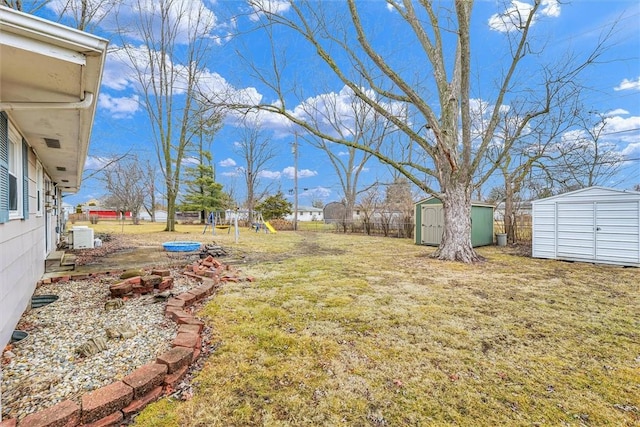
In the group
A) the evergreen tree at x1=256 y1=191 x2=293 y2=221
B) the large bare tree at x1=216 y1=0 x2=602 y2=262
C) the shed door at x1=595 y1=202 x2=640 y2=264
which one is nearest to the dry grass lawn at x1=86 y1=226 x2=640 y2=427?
the shed door at x1=595 y1=202 x2=640 y2=264

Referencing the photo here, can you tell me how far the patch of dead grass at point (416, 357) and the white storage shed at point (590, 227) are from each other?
10.3 feet

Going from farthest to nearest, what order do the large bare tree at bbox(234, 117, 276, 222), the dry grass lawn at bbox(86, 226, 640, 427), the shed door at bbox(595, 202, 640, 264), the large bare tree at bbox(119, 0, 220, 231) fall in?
the large bare tree at bbox(234, 117, 276, 222) → the large bare tree at bbox(119, 0, 220, 231) → the shed door at bbox(595, 202, 640, 264) → the dry grass lawn at bbox(86, 226, 640, 427)

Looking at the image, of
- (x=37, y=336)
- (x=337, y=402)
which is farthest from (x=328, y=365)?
(x=37, y=336)

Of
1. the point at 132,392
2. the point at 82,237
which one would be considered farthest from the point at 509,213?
the point at 82,237

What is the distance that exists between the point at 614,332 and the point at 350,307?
8.75 ft

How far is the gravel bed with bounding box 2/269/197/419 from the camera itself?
176 cm

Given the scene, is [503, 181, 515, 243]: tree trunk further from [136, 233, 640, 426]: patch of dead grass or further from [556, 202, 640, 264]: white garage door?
[136, 233, 640, 426]: patch of dead grass

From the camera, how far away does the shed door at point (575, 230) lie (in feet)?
23.5

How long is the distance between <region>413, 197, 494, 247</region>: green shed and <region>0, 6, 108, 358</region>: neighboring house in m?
10.5

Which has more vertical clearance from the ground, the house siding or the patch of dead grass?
the house siding

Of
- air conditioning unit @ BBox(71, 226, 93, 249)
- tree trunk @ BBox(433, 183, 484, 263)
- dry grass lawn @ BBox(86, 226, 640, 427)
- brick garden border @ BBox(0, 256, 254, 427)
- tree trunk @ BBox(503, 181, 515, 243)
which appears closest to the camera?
brick garden border @ BBox(0, 256, 254, 427)

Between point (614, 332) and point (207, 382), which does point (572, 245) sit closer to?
point (614, 332)

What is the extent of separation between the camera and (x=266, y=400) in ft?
5.86

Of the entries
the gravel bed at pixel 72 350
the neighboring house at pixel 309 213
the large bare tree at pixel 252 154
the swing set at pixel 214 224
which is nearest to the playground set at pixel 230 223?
the swing set at pixel 214 224
